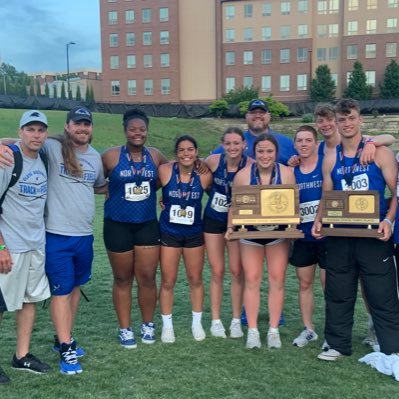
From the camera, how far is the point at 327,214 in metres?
3.85

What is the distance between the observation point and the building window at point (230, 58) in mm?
51138

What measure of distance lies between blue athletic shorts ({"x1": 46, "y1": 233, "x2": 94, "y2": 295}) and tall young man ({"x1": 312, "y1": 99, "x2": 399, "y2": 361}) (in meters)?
1.85

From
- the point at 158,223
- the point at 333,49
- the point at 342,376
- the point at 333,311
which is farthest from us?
the point at 333,49

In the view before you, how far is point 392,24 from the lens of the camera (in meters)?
47.6

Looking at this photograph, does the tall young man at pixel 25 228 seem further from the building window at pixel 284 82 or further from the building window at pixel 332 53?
the building window at pixel 332 53

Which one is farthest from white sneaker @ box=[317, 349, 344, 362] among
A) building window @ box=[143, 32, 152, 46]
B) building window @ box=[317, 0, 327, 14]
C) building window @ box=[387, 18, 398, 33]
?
building window @ box=[143, 32, 152, 46]

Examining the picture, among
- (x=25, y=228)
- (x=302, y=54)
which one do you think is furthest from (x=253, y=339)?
(x=302, y=54)

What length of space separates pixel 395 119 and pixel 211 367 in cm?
3308

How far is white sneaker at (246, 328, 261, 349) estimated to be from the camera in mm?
4254

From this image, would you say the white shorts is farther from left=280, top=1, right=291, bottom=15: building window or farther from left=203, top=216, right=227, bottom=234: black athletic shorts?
left=280, top=1, right=291, bottom=15: building window

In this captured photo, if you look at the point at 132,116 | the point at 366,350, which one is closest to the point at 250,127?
the point at 132,116

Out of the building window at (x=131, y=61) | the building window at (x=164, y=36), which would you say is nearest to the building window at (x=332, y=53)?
the building window at (x=164, y=36)

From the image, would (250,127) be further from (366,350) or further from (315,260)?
(366,350)

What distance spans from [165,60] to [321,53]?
15.8m
